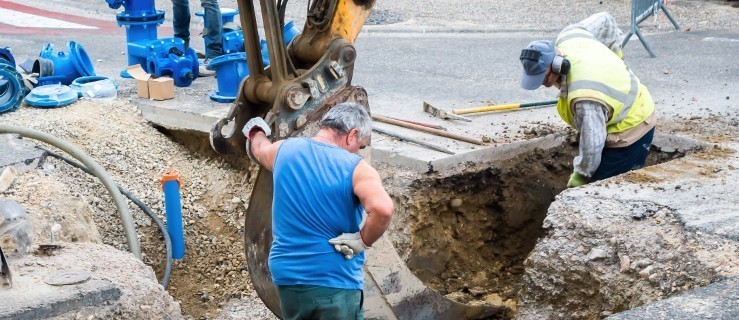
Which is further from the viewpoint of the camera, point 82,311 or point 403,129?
point 403,129

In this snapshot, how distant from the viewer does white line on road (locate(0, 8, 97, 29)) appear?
12.6 metres

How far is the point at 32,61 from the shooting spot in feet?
28.1

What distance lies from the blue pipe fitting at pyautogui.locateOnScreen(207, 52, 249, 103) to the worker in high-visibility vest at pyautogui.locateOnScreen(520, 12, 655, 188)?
3.12 metres

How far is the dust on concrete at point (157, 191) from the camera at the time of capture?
6.51 metres

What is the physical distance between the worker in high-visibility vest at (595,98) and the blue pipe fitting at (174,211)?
8.36ft

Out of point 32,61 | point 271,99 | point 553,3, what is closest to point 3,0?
point 32,61

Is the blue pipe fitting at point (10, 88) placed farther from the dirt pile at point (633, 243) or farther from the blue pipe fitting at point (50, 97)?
the dirt pile at point (633, 243)

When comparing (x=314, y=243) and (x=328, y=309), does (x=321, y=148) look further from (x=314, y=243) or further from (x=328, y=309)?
(x=328, y=309)

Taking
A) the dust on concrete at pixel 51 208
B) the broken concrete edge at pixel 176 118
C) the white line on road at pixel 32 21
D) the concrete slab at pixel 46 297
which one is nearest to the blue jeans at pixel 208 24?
the broken concrete edge at pixel 176 118

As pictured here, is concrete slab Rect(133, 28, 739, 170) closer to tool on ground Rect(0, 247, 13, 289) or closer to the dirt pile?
the dirt pile

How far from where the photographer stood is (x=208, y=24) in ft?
29.8

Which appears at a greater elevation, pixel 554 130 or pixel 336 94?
pixel 336 94

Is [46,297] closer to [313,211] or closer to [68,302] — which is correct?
[68,302]

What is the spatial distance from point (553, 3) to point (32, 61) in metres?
8.59
